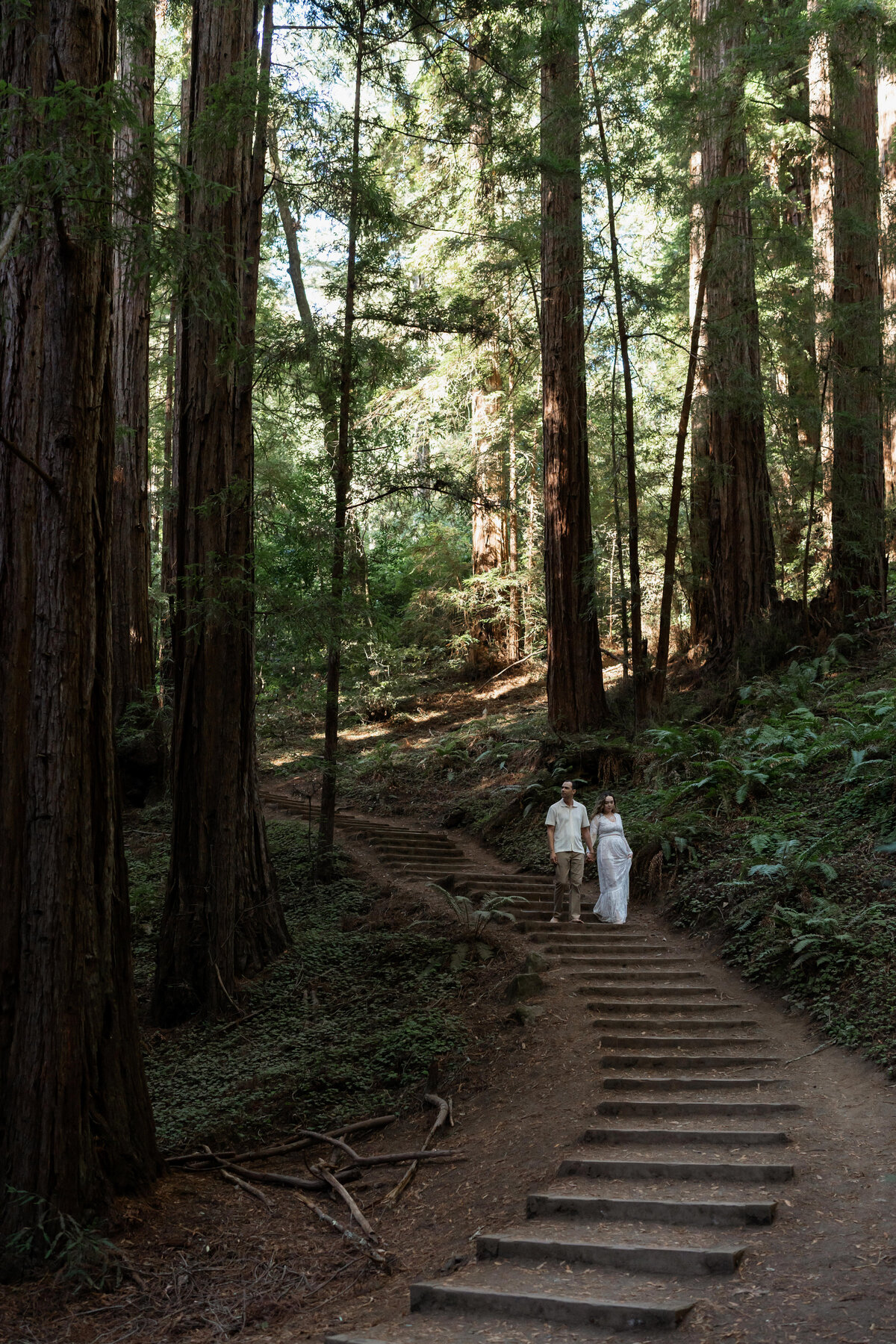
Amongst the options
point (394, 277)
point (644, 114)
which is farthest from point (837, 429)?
point (394, 277)

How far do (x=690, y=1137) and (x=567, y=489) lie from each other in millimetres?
10870

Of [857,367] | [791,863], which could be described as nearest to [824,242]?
[857,367]

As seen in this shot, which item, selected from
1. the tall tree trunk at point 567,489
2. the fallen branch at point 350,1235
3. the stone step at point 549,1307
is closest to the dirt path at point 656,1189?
the stone step at point 549,1307

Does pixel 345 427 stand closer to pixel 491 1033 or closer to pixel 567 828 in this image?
pixel 567 828

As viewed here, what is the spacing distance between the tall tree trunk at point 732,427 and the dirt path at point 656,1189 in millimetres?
8005

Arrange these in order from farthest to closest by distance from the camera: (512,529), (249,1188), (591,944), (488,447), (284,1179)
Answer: (512,529) → (488,447) → (591,944) → (284,1179) → (249,1188)

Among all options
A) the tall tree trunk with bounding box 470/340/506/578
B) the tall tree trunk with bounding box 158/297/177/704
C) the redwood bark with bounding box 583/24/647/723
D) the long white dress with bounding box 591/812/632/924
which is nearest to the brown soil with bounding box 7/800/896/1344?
the long white dress with bounding box 591/812/632/924

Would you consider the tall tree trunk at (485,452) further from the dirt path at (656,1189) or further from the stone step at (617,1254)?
the stone step at (617,1254)

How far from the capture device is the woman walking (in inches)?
403

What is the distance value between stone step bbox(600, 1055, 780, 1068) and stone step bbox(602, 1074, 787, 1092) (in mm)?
252

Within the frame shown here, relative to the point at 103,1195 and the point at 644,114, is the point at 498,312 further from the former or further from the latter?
the point at 103,1195

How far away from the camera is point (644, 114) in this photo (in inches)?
517

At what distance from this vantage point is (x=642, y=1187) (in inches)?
210

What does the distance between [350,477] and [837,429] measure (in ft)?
26.3
